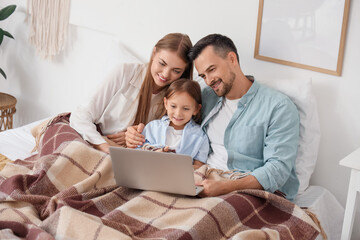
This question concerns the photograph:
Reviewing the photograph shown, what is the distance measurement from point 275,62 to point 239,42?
209mm

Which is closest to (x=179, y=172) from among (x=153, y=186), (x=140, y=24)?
(x=153, y=186)

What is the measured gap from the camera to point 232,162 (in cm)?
200

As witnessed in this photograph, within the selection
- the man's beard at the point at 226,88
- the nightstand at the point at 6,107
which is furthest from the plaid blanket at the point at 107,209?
the nightstand at the point at 6,107

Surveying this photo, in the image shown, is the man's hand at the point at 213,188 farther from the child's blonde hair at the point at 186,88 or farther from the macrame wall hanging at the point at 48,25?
the macrame wall hanging at the point at 48,25

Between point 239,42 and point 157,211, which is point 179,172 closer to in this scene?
point 157,211

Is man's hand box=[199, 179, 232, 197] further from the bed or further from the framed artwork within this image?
the framed artwork

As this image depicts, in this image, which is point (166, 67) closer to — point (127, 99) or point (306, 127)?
point (127, 99)

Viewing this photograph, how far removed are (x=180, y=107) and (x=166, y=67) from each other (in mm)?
201

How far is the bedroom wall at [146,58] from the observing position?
6.53 ft

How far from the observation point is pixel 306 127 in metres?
1.97

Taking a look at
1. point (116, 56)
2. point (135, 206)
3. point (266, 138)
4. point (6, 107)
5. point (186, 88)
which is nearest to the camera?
point (135, 206)

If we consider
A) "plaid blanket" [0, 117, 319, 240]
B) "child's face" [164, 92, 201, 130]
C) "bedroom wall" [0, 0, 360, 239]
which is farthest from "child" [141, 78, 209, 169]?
"bedroom wall" [0, 0, 360, 239]

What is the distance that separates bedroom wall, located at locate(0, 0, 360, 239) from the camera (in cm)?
199

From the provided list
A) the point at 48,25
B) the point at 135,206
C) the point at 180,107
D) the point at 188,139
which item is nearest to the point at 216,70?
the point at 180,107
